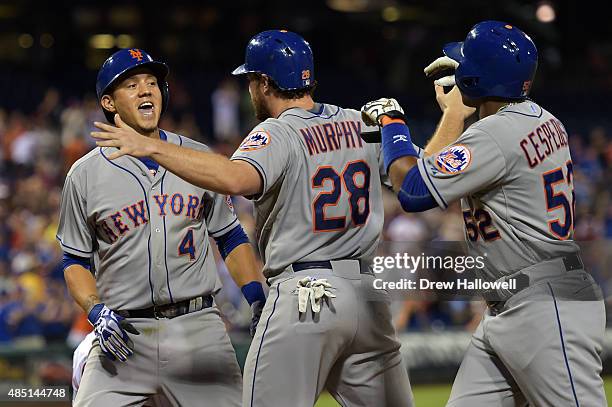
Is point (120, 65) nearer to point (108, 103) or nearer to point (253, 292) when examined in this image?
point (108, 103)

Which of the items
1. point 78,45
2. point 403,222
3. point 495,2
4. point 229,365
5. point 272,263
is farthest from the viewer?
point 495,2

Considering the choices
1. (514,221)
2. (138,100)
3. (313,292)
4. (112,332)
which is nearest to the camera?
(514,221)

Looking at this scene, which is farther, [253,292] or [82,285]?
[253,292]

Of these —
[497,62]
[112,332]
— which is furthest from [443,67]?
[112,332]

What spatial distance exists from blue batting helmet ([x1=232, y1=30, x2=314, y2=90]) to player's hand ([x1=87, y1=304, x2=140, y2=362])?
1220 mm

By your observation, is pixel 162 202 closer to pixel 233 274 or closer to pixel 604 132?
pixel 233 274

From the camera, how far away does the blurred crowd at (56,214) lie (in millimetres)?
10031

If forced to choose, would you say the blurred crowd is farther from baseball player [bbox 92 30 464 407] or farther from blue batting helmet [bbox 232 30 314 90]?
blue batting helmet [bbox 232 30 314 90]

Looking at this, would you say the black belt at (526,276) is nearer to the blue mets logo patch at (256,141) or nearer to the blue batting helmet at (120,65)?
the blue mets logo patch at (256,141)

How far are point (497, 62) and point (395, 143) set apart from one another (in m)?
0.52

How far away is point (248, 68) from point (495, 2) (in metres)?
15.9

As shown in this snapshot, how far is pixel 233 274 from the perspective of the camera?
4.91m

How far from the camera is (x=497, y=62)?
13.5 ft

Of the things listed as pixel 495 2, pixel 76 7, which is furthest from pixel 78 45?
pixel 495 2
